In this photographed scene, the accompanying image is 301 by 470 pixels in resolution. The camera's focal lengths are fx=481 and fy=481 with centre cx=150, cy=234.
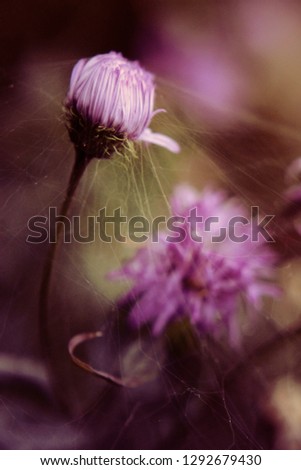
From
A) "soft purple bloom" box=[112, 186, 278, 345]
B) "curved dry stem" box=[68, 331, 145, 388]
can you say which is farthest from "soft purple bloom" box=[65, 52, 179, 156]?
"curved dry stem" box=[68, 331, 145, 388]

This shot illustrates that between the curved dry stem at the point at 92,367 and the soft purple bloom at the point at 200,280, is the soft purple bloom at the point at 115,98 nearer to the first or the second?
the soft purple bloom at the point at 200,280

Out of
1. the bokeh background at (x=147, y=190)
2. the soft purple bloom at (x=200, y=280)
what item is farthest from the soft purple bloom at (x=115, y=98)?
the soft purple bloom at (x=200, y=280)

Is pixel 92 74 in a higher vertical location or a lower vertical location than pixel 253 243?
higher

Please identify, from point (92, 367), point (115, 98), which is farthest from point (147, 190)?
point (92, 367)

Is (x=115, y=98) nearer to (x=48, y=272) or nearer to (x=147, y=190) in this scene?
(x=147, y=190)

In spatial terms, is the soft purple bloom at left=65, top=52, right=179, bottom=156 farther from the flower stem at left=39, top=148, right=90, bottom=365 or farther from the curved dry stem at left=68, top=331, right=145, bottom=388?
the curved dry stem at left=68, top=331, right=145, bottom=388

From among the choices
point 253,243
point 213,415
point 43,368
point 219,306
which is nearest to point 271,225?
point 253,243

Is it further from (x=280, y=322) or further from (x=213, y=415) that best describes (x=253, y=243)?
(x=213, y=415)
